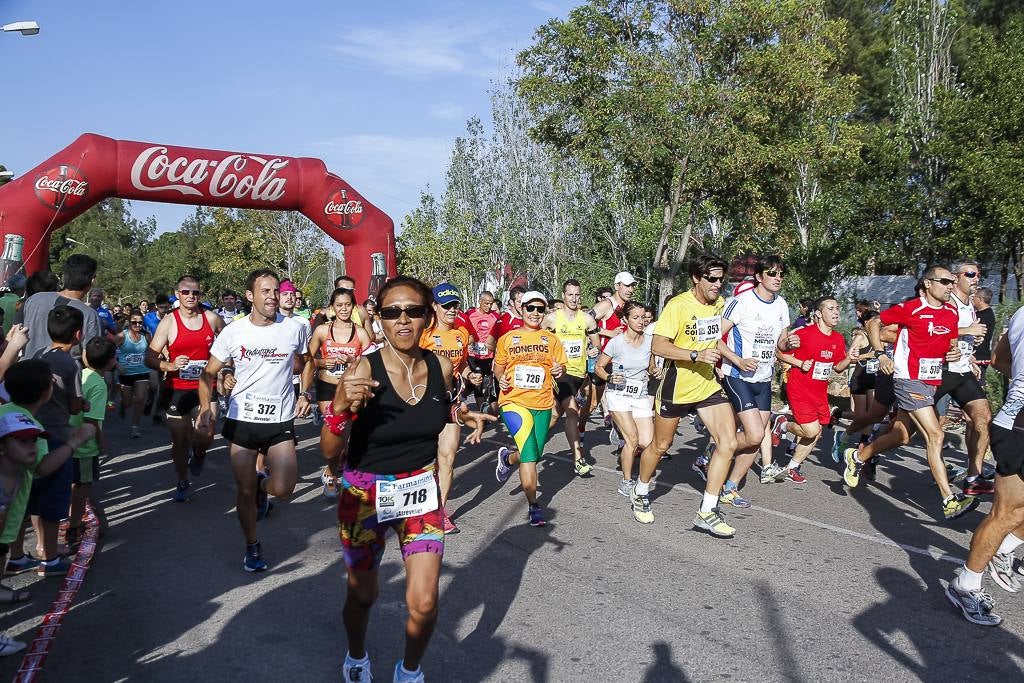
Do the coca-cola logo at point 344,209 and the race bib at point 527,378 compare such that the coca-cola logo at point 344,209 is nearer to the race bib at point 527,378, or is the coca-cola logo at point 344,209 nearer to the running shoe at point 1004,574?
the race bib at point 527,378

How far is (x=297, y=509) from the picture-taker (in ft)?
23.9

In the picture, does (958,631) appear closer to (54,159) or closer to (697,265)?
(697,265)

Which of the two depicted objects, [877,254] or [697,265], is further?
[877,254]

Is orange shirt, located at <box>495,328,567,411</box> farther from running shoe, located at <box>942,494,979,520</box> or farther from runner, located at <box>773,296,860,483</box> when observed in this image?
running shoe, located at <box>942,494,979,520</box>

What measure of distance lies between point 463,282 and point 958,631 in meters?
36.9

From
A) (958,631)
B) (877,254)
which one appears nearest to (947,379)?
(958,631)

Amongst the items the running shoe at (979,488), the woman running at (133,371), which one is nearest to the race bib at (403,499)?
the running shoe at (979,488)

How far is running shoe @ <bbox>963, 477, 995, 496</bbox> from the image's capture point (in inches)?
249

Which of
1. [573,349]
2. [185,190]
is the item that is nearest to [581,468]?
[573,349]

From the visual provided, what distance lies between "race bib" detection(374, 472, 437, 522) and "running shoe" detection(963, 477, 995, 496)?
15.5 feet

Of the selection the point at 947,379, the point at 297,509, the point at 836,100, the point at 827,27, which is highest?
the point at 827,27

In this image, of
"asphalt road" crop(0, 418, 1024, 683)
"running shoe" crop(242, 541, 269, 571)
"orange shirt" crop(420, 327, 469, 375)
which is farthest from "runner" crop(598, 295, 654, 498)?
"running shoe" crop(242, 541, 269, 571)

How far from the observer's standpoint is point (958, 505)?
665 cm

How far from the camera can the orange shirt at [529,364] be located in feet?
22.6
